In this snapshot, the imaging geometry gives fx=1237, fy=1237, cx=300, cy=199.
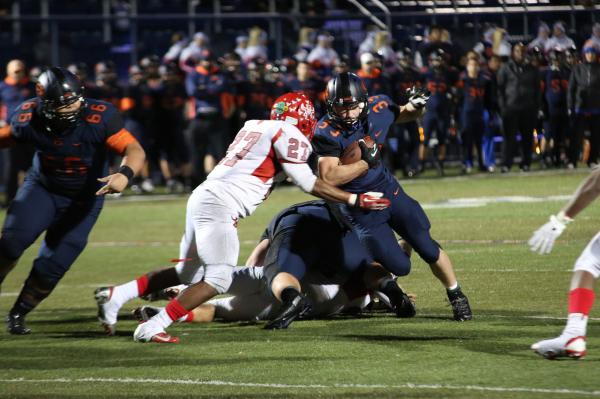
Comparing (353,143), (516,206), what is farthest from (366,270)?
(516,206)

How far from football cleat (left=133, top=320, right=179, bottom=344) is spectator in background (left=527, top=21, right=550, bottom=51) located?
1477 cm

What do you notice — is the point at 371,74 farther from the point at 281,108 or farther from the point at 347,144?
the point at 281,108

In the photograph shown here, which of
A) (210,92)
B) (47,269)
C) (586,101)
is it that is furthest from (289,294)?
(586,101)

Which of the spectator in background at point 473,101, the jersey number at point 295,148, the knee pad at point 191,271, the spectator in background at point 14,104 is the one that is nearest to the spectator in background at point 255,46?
the spectator in background at point 473,101

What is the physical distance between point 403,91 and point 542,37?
3222 mm

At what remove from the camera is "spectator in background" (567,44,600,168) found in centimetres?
1961

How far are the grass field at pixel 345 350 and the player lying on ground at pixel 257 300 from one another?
0.53 ft

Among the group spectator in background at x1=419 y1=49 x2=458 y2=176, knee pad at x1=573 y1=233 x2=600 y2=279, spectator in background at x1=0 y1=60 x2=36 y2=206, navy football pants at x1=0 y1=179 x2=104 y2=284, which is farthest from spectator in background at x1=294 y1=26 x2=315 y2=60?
knee pad at x1=573 y1=233 x2=600 y2=279

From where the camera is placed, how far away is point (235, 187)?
750cm

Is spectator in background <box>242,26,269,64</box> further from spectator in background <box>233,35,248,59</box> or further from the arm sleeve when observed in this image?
the arm sleeve

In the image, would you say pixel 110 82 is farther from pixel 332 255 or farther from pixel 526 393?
pixel 526 393

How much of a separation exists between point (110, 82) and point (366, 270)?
40.3 feet

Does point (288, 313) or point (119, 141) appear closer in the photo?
point (288, 313)

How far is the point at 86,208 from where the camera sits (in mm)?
8250
